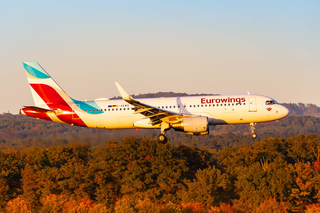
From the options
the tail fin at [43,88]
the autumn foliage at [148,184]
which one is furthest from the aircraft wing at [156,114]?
the autumn foliage at [148,184]

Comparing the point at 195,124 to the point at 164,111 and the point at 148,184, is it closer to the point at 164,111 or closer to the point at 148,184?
the point at 164,111

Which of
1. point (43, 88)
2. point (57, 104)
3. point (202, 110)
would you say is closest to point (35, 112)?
point (57, 104)

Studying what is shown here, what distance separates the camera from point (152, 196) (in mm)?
73250

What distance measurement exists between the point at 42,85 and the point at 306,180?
55.8m

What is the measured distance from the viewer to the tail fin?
44688 millimetres

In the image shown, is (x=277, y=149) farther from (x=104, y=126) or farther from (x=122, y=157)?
(x=104, y=126)

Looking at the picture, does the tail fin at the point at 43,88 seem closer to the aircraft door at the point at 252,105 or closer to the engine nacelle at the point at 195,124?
the engine nacelle at the point at 195,124

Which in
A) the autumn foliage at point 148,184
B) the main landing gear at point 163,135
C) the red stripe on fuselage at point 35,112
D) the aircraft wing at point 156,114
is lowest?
the autumn foliage at point 148,184

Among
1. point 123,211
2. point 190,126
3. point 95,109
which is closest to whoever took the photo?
point 190,126

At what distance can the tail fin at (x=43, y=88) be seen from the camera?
44688mm

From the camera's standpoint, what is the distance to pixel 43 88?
45.6 metres

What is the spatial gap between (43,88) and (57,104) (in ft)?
9.68

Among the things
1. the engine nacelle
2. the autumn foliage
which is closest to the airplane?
the engine nacelle

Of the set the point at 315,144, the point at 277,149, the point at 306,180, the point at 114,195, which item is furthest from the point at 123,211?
the point at 315,144
